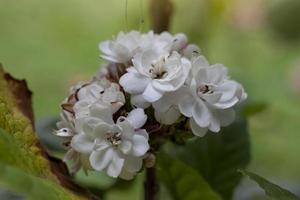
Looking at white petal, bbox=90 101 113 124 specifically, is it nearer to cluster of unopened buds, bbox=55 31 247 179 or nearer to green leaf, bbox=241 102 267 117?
cluster of unopened buds, bbox=55 31 247 179

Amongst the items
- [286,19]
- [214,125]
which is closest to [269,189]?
[214,125]

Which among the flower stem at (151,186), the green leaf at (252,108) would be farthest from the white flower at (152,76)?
the green leaf at (252,108)

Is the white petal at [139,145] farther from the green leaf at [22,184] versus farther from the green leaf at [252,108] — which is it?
the green leaf at [252,108]

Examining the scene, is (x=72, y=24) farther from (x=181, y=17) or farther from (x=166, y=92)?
(x=166, y=92)

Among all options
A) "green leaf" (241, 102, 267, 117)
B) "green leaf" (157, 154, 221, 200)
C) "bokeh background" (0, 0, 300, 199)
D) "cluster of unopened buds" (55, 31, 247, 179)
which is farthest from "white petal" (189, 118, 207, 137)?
"bokeh background" (0, 0, 300, 199)

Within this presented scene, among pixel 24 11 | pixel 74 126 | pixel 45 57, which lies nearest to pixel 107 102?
pixel 74 126

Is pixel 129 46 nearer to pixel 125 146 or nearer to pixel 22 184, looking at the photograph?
pixel 125 146

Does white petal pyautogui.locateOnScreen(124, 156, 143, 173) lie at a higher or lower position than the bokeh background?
higher
